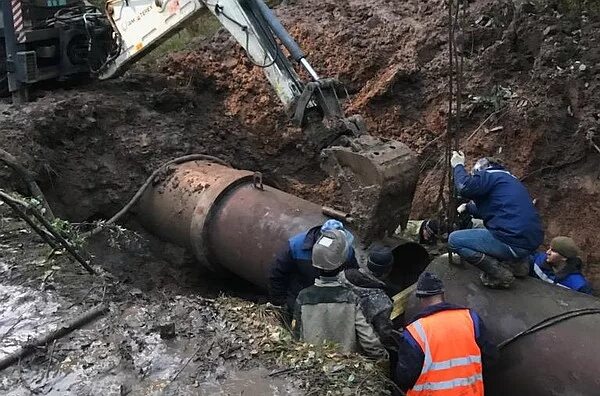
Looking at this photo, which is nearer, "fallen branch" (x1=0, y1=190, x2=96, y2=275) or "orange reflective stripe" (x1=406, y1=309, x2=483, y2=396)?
"orange reflective stripe" (x1=406, y1=309, x2=483, y2=396)

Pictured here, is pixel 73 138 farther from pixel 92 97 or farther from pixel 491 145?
pixel 491 145

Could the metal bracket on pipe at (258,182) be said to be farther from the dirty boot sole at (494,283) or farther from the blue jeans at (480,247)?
the dirty boot sole at (494,283)

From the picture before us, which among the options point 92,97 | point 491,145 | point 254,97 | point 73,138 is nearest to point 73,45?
point 92,97

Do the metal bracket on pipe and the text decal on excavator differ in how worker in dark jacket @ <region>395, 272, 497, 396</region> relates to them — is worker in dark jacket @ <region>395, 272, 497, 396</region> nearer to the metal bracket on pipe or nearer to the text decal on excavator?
the metal bracket on pipe

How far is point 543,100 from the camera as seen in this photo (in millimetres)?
7305

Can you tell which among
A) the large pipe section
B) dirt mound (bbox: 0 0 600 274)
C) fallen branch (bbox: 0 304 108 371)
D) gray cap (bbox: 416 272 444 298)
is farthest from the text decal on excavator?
gray cap (bbox: 416 272 444 298)

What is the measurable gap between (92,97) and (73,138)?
0.65 m

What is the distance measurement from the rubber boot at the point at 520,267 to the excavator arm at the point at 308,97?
0.94m

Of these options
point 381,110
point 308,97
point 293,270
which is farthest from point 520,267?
point 381,110

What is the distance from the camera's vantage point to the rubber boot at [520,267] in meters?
4.79

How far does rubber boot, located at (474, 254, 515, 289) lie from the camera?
4.69 m

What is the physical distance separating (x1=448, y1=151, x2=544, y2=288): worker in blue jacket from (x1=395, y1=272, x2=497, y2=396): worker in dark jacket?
25.8 inches

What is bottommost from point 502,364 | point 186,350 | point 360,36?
point 502,364

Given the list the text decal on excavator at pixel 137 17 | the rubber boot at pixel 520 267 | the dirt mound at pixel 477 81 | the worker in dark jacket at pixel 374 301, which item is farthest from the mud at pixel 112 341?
the dirt mound at pixel 477 81
